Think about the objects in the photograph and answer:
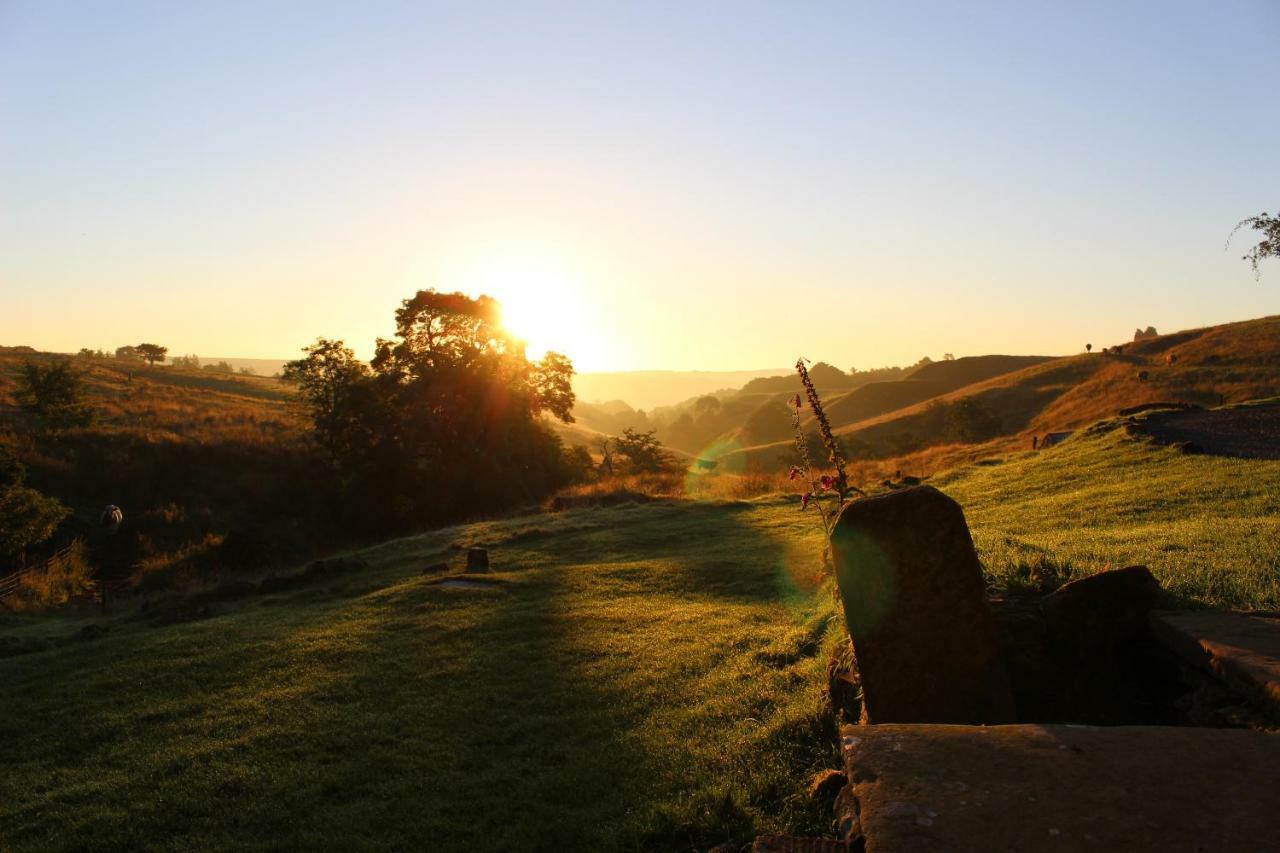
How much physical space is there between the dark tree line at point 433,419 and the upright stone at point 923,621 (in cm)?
3386

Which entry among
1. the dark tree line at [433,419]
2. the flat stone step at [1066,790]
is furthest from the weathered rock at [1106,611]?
the dark tree line at [433,419]

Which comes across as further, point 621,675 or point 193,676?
point 193,676

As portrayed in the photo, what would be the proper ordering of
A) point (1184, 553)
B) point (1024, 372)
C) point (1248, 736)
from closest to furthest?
point (1248, 736)
point (1184, 553)
point (1024, 372)

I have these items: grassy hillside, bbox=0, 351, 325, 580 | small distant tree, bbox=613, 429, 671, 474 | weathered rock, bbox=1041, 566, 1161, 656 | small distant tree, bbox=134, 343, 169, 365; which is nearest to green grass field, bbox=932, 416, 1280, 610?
weathered rock, bbox=1041, 566, 1161, 656

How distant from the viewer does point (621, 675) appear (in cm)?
951

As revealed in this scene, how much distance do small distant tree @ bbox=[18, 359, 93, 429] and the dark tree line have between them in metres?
10.6

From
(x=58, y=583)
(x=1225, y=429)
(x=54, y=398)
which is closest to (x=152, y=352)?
(x=54, y=398)

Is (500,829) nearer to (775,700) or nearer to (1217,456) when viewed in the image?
(775,700)

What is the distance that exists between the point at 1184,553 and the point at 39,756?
12.8 meters

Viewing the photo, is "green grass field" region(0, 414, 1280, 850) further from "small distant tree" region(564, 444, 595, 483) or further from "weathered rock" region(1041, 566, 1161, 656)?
"small distant tree" region(564, 444, 595, 483)

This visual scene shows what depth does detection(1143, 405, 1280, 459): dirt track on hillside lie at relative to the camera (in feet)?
56.8

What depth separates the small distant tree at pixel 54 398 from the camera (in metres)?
38.8

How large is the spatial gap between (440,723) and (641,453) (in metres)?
46.2

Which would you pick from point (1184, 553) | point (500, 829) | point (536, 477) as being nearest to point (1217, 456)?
point (1184, 553)
